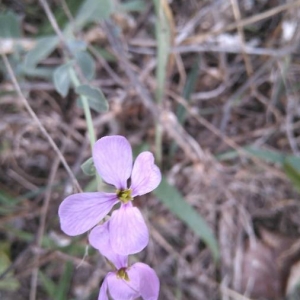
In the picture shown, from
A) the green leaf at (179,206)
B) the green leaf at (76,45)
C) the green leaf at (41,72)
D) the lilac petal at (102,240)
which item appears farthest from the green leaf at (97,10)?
the lilac petal at (102,240)

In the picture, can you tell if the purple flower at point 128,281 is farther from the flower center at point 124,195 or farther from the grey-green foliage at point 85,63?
the grey-green foliage at point 85,63

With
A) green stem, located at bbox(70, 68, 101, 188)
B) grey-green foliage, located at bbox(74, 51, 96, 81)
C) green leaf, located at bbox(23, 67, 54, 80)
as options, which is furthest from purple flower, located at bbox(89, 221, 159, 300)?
green leaf, located at bbox(23, 67, 54, 80)

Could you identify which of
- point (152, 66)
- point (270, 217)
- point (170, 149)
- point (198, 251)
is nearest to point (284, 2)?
point (152, 66)

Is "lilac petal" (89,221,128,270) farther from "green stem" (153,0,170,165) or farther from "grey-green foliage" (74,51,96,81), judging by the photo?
"green stem" (153,0,170,165)

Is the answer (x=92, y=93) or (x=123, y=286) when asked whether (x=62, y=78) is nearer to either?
(x=92, y=93)

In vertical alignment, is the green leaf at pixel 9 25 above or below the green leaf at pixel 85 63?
above

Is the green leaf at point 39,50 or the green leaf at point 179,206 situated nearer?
the green leaf at point 39,50

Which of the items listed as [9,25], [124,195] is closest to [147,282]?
[124,195]
